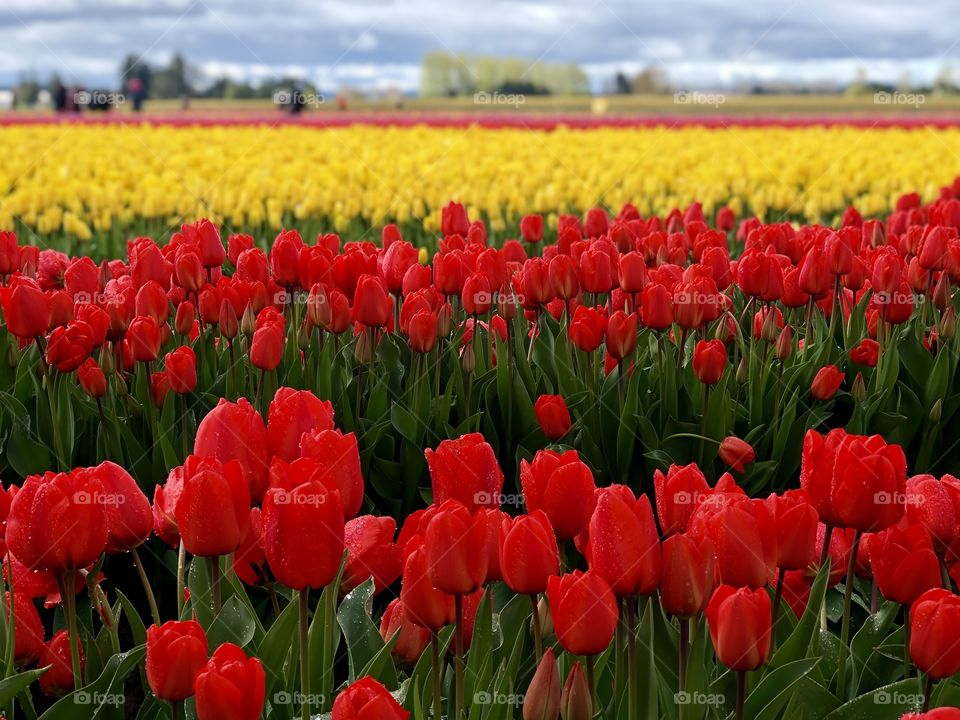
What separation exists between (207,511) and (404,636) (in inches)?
16.3

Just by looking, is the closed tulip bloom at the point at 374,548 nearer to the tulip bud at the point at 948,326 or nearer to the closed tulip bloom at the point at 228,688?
the closed tulip bloom at the point at 228,688

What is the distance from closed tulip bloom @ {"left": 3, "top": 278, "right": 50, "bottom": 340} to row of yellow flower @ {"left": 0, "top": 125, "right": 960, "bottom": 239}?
14.2 ft

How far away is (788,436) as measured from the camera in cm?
329

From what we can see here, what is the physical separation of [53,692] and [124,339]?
160 cm

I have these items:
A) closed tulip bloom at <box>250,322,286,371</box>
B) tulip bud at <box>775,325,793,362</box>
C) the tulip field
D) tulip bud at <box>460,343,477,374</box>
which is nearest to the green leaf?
the tulip field

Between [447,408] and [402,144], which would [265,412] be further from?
[402,144]

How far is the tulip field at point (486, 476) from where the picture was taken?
142cm

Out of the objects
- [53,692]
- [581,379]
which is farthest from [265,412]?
[53,692]

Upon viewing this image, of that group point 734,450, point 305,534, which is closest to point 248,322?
point 734,450

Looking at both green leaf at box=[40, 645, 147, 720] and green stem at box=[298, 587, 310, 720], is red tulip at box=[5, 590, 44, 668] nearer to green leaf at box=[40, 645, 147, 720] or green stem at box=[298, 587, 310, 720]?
green leaf at box=[40, 645, 147, 720]

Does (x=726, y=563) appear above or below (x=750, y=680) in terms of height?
above

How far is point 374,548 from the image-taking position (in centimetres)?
177

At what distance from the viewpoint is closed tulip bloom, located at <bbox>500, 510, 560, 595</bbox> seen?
1.43 meters

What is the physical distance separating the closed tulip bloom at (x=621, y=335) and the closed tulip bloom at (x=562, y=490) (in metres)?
1.49
